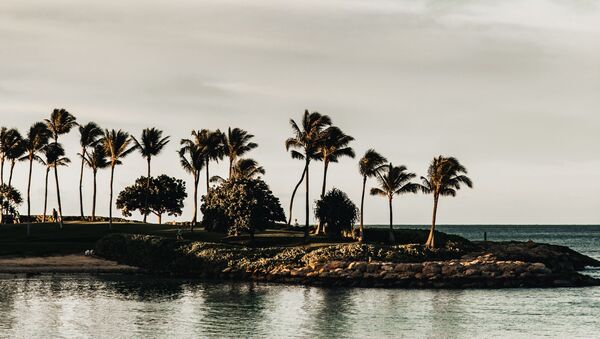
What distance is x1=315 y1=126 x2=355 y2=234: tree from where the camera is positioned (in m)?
107

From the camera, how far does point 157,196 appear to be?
143250 mm

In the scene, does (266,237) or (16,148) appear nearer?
(266,237)

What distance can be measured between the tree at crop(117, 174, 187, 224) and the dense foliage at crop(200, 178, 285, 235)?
3935 cm

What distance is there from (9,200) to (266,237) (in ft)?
206

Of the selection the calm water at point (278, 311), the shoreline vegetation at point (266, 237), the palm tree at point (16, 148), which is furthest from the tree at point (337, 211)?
the palm tree at point (16, 148)

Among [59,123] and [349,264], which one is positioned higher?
[59,123]

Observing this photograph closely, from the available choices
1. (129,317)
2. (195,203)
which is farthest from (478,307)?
(195,203)

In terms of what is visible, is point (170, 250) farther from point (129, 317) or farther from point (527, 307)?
point (527, 307)

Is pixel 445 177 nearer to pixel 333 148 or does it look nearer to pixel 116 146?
pixel 333 148

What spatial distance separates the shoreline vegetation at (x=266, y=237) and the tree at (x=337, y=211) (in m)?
0.14

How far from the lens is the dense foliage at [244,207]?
3959 inches

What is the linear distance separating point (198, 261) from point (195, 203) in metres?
30.8

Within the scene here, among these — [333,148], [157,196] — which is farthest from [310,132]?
[157,196]

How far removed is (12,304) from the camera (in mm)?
64125
